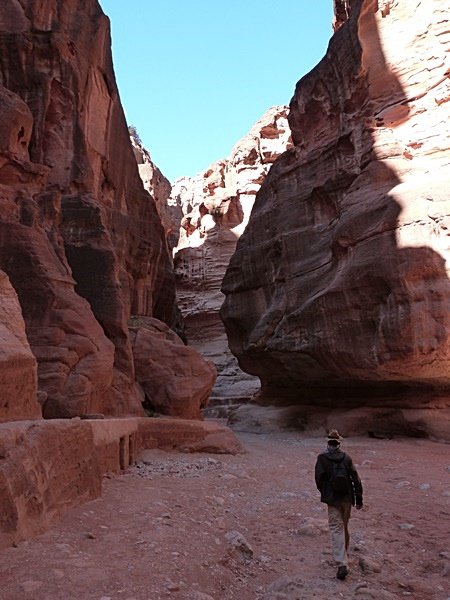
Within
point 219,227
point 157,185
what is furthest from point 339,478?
point 219,227

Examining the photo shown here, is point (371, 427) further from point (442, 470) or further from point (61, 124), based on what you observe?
point (61, 124)

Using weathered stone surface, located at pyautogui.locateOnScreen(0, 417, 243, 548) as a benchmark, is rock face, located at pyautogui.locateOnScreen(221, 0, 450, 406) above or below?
above

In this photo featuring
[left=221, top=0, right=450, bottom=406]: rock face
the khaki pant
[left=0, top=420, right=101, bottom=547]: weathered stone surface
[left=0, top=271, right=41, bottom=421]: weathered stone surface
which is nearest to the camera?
[left=0, top=420, right=101, bottom=547]: weathered stone surface

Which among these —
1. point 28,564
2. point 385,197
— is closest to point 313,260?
point 385,197

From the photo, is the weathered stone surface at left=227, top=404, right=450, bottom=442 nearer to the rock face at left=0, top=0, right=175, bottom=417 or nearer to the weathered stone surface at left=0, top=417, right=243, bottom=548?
the rock face at left=0, top=0, right=175, bottom=417

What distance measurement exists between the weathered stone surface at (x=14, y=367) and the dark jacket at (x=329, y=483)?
4.16 meters

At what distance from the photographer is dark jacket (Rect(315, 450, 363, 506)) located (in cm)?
462

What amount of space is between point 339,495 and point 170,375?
1218 cm

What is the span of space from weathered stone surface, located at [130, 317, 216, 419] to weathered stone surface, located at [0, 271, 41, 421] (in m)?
8.33

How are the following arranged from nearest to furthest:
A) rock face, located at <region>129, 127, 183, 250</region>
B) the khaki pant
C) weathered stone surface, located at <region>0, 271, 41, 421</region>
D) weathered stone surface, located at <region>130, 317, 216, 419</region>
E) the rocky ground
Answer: the rocky ground < the khaki pant < weathered stone surface, located at <region>0, 271, 41, 421</region> < weathered stone surface, located at <region>130, 317, 216, 419</region> < rock face, located at <region>129, 127, 183, 250</region>

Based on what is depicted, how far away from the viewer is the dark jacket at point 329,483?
462 cm

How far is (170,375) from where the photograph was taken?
1645cm

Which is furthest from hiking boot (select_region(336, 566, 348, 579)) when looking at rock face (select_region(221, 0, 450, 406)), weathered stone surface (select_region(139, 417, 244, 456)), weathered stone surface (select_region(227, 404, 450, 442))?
Result: weathered stone surface (select_region(227, 404, 450, 442))

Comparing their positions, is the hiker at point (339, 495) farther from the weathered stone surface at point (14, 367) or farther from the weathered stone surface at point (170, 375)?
the weathered stone surface at point (170, 375)
